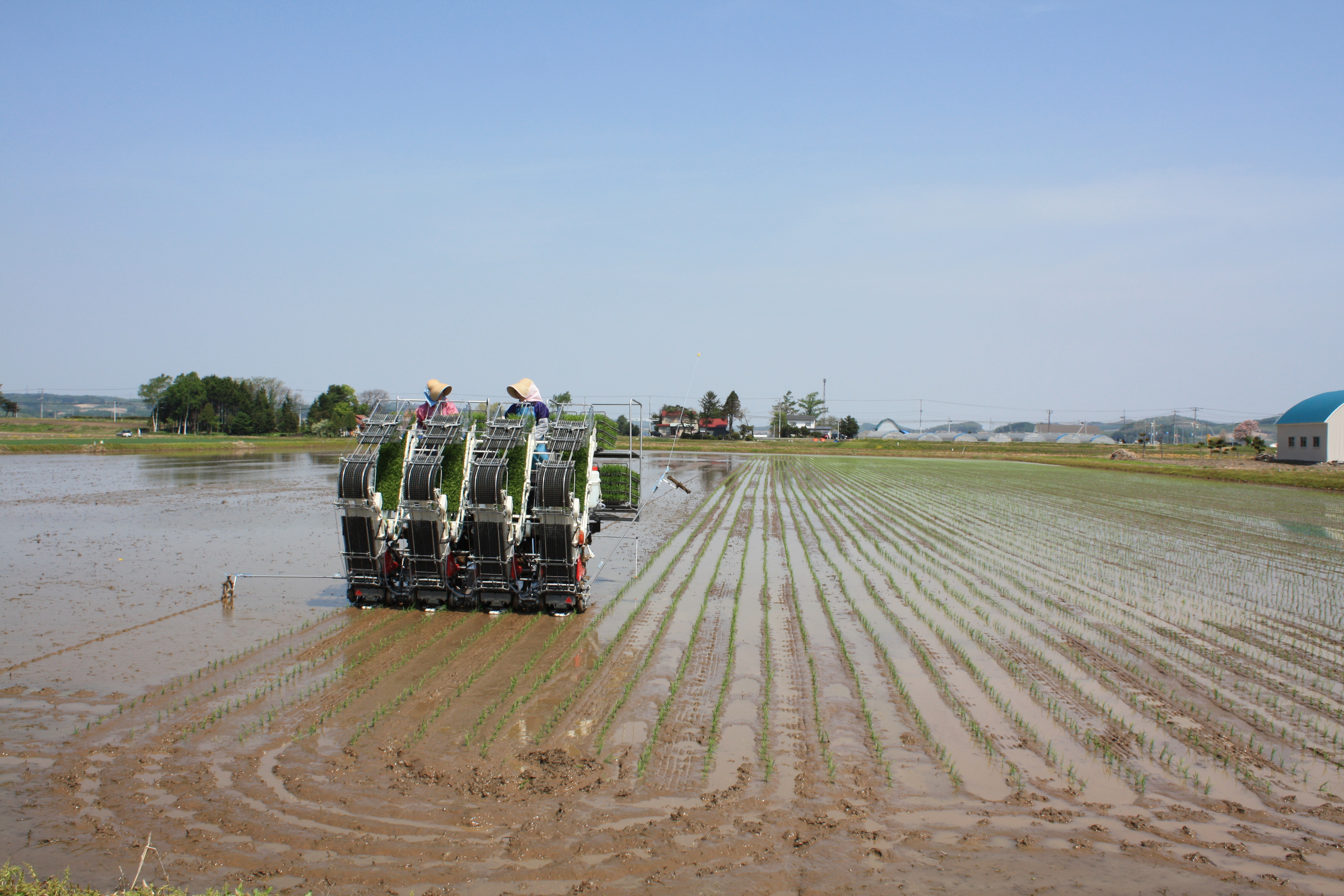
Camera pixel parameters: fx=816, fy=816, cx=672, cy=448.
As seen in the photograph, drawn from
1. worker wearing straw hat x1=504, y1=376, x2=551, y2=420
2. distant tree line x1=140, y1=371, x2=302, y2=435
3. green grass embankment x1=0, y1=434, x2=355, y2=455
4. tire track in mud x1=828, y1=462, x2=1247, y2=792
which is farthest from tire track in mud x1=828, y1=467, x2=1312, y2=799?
distant tree line x1=140, y1=371, x2=302, y2=435

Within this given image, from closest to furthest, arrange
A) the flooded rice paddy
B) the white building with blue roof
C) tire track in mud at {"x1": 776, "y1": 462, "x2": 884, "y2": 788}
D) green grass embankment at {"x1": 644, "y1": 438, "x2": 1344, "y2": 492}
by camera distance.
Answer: the flooded rice paddy
tire track in mud at {"x1": 776, "y1": 462, "x2": 884, "y2": 788}
green grass embankment at {"x1": 644, "y1": 438, "x2": 1344, "y2": 492}
the white building with blue roof

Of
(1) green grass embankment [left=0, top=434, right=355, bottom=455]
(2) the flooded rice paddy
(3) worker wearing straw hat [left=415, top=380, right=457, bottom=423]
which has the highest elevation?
(3) worker wearing straw hat [left=415, top=380, right=457, bottom=423]

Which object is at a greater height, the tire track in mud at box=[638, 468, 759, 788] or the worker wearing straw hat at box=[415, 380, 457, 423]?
the worker wearing straw hat at box=[415, 380, 457, 423]

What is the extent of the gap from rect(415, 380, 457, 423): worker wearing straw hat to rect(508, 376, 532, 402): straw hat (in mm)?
938

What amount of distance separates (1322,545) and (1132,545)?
17.3ft

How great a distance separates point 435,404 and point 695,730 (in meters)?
7.60

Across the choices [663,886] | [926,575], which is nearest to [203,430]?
[926,575]

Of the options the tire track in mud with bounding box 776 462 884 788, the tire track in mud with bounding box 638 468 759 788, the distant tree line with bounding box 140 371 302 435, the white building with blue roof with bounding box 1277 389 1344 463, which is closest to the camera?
the tire track in mud with bounding box 638 468 759 788

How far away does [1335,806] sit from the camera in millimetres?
6637

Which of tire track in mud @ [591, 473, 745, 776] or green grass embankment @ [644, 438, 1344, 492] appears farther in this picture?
green grass embankment @ [644, 438, 1344, 492]

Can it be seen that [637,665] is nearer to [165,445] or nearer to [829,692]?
[829,692]

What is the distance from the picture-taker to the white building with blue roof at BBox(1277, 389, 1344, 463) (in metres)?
55.0

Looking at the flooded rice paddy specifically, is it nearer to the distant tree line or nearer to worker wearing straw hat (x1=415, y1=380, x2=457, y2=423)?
worker wearing straw hat (x1=415, y1=380, x2=457, y2=423)

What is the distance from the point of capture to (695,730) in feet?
26.2
